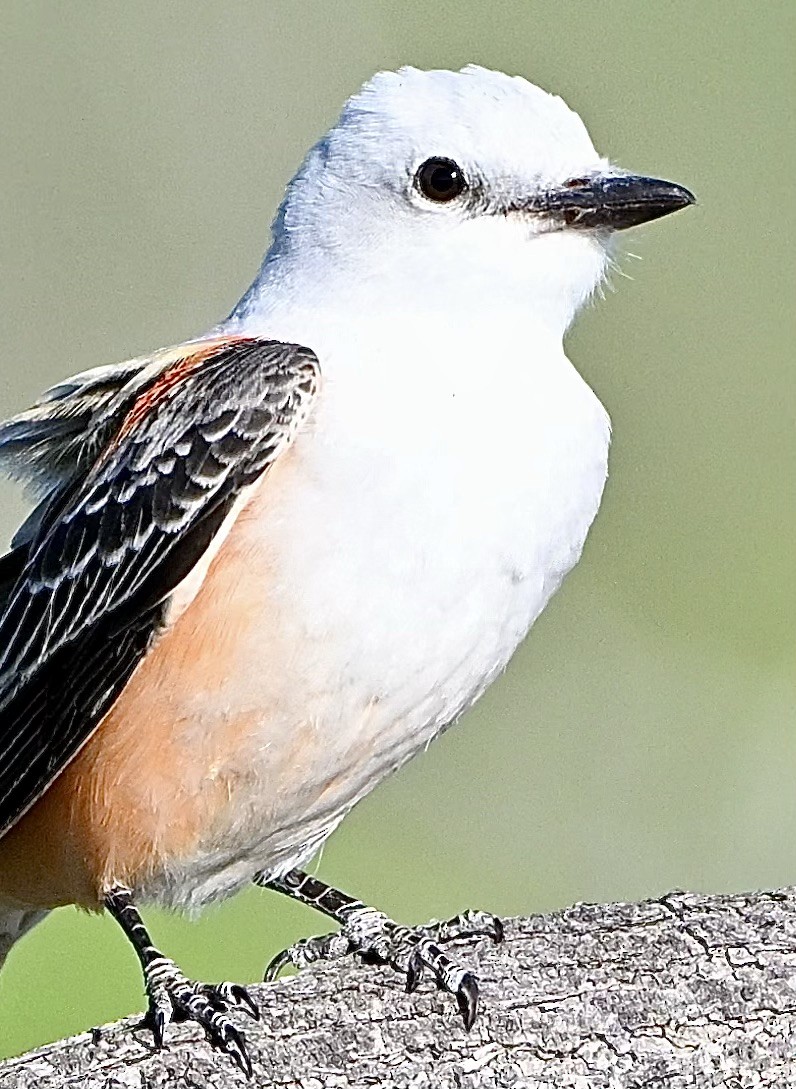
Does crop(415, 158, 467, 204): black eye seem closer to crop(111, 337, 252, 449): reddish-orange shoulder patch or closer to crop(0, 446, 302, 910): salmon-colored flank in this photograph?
crop(111, 337, 252, 449): reddish-orange shoulder patch

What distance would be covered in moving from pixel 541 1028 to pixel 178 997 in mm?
718

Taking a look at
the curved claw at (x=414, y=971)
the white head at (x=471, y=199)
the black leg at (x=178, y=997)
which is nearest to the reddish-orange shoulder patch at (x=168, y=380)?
the white head at (x=471, y=199)

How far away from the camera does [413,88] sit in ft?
13.0

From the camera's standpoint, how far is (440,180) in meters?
3.88

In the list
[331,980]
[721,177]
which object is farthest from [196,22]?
[331,980]

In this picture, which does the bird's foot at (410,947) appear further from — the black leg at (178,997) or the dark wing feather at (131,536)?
the dark wing feather at (131,536)

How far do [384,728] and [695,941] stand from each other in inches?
28.9

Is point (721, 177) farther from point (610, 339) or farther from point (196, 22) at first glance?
point (196, 22)

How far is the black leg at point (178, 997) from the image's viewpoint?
3.29m

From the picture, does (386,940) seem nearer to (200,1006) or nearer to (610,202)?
(200,1006)

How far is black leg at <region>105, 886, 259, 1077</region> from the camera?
329cm

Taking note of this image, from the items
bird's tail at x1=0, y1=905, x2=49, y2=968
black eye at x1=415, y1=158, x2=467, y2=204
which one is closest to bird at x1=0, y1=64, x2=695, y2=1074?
black eye at x1=415, y1=158, x2=467, y2=204

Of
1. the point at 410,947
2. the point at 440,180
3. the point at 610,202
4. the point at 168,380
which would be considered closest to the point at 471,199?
the point at 440,180

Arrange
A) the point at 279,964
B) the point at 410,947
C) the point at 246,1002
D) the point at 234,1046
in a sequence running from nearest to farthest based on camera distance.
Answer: the point at 234,1046
the point at 246,1002
the point at 410,947
the point at 279,964
